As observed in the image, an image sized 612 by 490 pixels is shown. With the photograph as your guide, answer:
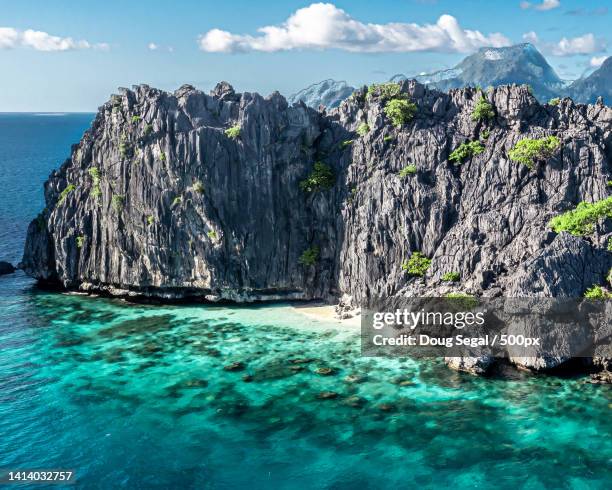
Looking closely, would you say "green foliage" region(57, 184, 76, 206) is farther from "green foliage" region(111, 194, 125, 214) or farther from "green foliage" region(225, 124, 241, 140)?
"green foliage" region(225, 124, 241, 140)

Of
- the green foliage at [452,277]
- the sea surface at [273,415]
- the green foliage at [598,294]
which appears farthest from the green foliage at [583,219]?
the sea surface at [273,415]

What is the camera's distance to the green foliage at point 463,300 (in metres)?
54.5

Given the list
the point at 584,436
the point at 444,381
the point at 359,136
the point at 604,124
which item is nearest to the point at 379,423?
the point at 444,381

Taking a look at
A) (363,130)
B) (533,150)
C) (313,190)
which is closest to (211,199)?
(313,190)

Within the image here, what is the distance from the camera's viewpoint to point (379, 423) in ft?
139

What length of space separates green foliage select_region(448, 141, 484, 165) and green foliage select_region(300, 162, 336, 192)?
15869 mm

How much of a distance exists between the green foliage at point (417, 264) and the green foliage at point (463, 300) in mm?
6615

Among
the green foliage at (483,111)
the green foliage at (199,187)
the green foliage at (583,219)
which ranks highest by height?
the green foliage at (483,111)

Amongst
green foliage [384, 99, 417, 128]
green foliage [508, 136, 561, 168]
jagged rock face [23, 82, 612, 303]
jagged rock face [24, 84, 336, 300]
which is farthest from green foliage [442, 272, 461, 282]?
green foliage [384, 99, 417, 128]

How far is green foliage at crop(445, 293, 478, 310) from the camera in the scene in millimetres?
54500

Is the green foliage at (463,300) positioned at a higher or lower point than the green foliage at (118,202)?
lower

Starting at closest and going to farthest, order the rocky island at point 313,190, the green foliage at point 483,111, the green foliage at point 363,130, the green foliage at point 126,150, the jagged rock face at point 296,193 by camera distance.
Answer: the rocky island at point 313,190
the jagged rock face at point 296,193
the green foliage at point 483,111
the green foliage at point 363,130
the green foliage at point 126,150

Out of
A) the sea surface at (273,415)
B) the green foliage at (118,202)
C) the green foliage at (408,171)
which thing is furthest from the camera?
the green foliage at (118,202)

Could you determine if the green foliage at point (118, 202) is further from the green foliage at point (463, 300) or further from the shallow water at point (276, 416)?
the green foliage at point (463, 300)
